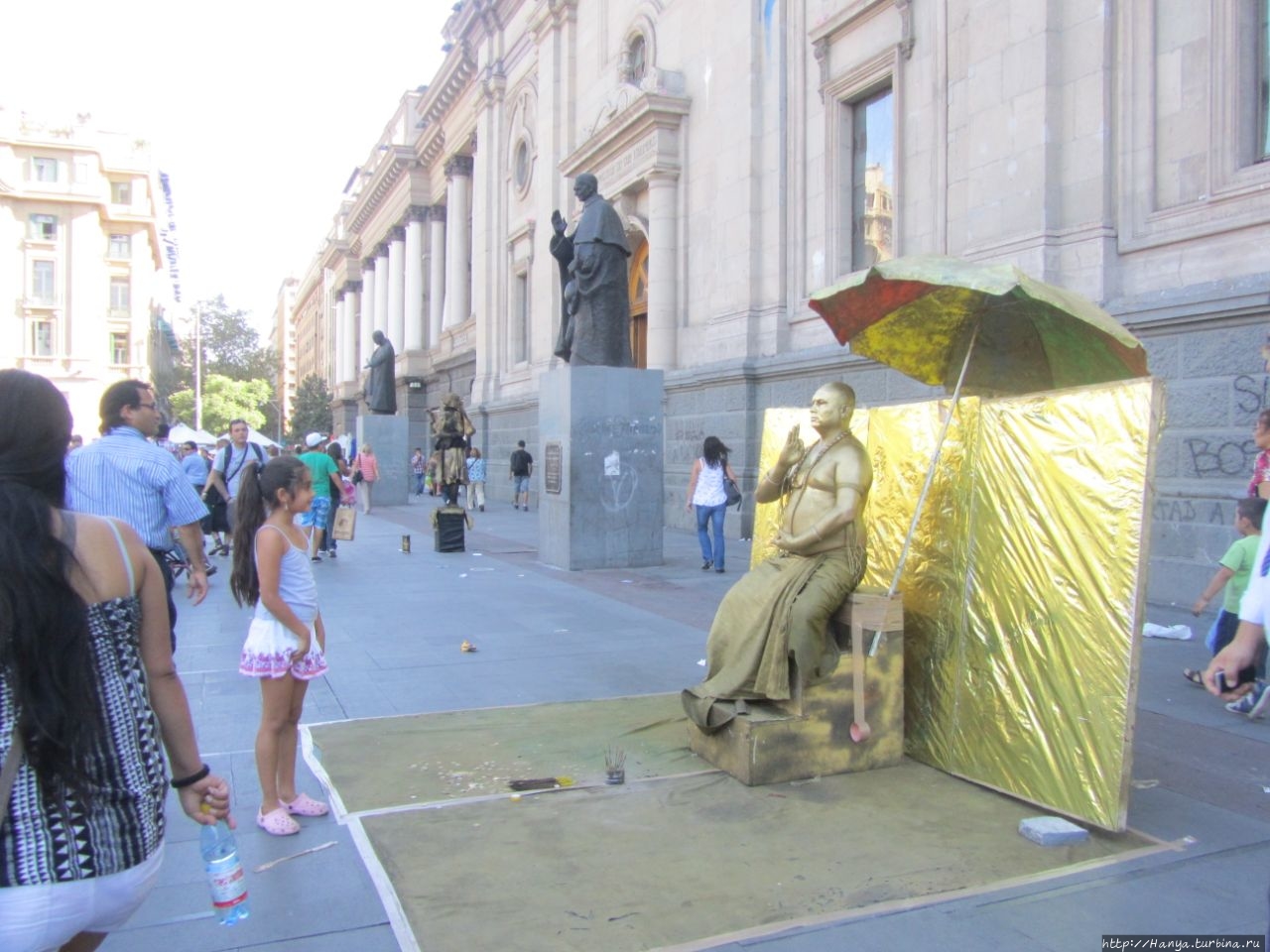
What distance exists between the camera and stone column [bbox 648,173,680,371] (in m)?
19.1

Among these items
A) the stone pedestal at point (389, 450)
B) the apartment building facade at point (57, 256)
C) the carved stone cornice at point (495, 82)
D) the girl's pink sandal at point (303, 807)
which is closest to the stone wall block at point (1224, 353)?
the girl's pink sandal at point (303, 807)

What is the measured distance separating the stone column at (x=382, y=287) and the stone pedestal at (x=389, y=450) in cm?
2467

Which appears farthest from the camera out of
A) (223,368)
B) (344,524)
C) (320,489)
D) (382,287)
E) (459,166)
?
(223,368)

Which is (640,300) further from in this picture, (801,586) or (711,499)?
(801,586)

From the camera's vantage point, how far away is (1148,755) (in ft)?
17.2

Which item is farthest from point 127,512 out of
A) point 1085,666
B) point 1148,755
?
point 1148,755

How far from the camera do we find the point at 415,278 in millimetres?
43125

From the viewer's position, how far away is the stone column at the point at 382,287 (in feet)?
163

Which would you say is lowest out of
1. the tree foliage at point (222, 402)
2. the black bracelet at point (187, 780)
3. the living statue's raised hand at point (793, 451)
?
the black bracelet at point (187, 780)

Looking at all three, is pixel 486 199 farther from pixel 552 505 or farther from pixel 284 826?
pixel 284 826

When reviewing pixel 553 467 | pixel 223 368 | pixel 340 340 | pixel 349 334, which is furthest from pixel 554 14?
pixel 223 368

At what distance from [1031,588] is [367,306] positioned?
53575 mm

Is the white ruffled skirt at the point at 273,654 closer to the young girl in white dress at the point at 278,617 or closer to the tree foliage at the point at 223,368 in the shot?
the young girl in white dress at the point at 278,617

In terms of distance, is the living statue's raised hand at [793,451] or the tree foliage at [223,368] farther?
the tree foliage at [223,368]
